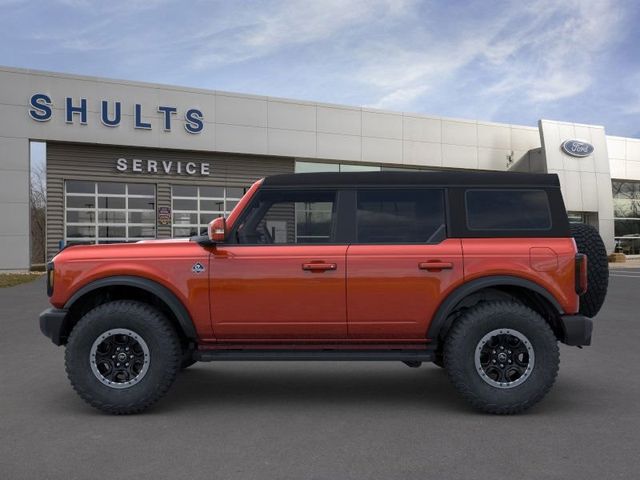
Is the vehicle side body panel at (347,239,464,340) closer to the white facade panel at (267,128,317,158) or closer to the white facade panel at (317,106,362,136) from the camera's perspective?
the white facade panel at (267,128,317,158)

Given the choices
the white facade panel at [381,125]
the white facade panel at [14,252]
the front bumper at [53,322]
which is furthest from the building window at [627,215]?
the front bumper at [53,322]

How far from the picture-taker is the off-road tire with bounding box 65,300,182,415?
4.57 meters

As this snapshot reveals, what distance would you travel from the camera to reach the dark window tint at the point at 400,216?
477cm

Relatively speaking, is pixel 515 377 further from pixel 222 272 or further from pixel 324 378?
pixel 222 272

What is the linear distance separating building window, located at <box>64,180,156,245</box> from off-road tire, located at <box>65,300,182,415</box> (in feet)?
63.1

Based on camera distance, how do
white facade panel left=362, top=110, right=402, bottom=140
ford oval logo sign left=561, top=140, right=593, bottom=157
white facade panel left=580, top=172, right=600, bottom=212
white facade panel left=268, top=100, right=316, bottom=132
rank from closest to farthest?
white facade panel left=268, top=100, right=316, bottom=132 < white facade panel left=362, top=110, right=402, bottom=140 < ford oval logo sign left=561, top=140, right=593, bottom=157 < white facade panel left=580, top=172, right=600, bottom=212

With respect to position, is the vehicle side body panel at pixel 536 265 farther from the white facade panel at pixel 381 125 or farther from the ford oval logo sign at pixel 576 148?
the ford oval logo sign at pixel 576 148

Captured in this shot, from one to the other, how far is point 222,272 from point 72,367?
136 centimetres

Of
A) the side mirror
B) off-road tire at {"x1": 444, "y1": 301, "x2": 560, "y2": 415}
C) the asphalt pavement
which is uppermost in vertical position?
the side mirror

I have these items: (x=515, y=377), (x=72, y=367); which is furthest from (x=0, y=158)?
(x=515, y=377)

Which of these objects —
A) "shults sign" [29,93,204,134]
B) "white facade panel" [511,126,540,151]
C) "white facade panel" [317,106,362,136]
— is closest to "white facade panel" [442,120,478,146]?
"white facade panel" [511,126,540,151]

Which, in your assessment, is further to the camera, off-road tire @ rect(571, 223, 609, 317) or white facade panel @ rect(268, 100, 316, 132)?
white facade panel @ rect(268, 100, 316, 132)

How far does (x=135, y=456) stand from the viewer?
3688 mm

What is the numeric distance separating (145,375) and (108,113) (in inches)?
798
